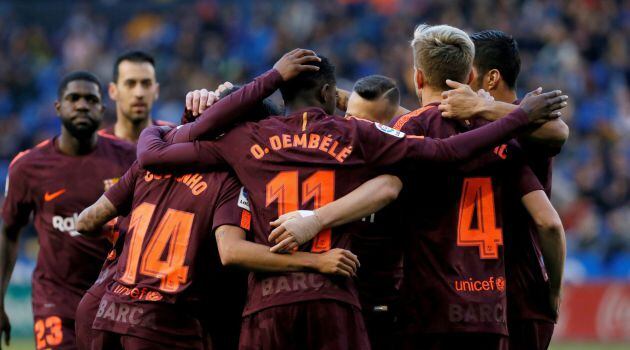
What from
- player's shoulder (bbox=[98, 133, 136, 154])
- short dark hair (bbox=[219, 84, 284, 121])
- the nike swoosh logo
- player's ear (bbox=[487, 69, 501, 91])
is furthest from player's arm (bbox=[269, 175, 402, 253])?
player's shoulder (bbox=[98, 133, 136, 154])

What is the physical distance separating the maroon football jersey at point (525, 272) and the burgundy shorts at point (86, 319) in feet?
8.09

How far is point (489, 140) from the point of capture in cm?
532

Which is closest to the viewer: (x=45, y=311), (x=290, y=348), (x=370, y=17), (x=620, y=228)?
(x=290, y=348)

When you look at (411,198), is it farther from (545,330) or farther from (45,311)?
(45,311)

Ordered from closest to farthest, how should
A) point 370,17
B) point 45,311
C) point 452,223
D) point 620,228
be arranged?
point 452,223, point 45,311, point 620,228, point 370,17

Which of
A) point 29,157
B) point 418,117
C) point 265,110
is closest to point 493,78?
point 418,117

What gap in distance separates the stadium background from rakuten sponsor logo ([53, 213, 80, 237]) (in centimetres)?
853

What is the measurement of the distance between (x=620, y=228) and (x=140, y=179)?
1231cm

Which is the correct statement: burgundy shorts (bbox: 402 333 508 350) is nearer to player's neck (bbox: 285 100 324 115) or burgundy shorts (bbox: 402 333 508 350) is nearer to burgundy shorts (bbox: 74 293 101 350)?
player's neck (bbox: 285 100 324 115)

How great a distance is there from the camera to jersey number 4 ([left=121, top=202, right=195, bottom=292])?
5.60m

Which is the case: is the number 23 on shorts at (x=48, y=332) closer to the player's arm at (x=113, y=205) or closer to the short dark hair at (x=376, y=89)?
the player's arm at (x=113, y=205)

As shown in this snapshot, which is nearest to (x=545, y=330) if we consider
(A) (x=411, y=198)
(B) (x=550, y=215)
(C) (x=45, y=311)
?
(B) (x=550, y=215)

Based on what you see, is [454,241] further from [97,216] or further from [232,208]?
[97,216]

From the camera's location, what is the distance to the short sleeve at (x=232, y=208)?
5395 millimetres
